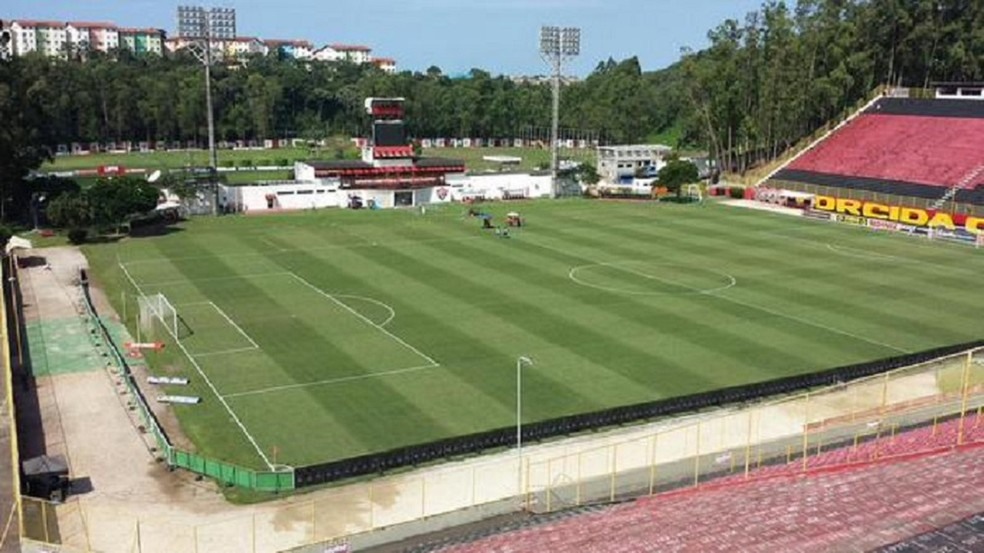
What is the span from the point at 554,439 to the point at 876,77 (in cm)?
9660

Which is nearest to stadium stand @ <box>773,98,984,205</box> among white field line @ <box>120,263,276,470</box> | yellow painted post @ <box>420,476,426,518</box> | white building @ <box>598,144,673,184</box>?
white building @ <box>598,144,673,184</box>

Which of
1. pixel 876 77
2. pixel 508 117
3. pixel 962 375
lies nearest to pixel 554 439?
pixel 962 375

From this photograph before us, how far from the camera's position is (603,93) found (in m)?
182

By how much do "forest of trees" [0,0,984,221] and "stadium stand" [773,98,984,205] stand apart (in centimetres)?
567

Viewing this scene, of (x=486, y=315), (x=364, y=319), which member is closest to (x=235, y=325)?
(x=364, y=319)

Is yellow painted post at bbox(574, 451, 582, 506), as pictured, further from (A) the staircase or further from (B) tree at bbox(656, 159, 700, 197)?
(B) tree at bbox(656, 159, 700, 197)

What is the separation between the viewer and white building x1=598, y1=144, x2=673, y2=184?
121 metres

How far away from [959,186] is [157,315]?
73.1m

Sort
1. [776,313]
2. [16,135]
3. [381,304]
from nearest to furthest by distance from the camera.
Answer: [776,313] → [381,304] → [16,135]

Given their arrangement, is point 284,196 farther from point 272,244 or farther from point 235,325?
point 235,325

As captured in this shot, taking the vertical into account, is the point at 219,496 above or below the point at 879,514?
below

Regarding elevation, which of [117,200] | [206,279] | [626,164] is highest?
[626,164]

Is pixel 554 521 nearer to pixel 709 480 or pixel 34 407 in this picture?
pixel 709 480

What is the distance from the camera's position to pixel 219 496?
29672 millimetres
